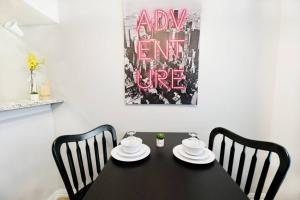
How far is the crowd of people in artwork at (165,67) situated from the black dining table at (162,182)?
0.72m

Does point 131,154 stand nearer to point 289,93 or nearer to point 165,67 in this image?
point 165,67

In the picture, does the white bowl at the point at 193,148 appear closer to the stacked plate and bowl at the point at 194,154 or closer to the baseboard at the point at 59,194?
the stacked plate and bowl at the point at 194,154

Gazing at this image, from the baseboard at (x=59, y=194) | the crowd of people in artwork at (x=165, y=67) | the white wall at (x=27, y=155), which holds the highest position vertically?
the crowd of people in artwork at (x=165, y=67)

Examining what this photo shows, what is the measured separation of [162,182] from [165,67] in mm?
1075

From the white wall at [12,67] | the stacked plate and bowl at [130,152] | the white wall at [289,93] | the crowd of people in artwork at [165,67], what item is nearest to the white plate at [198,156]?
the stacked plate and bowl at [130,152]

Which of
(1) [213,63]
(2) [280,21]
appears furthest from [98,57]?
(2) [280,21]

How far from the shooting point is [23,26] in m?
1.66

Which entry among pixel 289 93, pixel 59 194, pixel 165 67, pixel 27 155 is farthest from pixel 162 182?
pixel 59 194

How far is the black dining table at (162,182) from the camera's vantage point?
0.71 m

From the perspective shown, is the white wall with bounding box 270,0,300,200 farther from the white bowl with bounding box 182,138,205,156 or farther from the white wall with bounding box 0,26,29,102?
the white wall with bounding box 0,26,29,102

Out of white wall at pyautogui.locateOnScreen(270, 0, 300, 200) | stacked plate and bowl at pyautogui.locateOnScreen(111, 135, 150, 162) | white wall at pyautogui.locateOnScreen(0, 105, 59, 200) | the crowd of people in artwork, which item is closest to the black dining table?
stacked plate and bowl at pyautogui.locateOnScreen(111, 135, 150, 162)

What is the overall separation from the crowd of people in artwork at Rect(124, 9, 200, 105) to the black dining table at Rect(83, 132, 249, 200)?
28.4 inches

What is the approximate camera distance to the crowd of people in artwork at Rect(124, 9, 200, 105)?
1.56 m

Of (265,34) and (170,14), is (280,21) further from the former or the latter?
(170,14)
